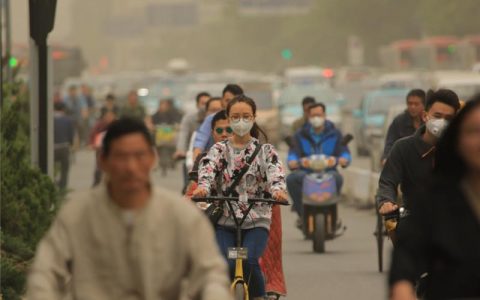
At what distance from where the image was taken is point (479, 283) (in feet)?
19.0

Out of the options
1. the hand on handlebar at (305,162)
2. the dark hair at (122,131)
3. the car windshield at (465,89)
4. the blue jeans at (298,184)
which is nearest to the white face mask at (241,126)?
the dark hair at (122,131)

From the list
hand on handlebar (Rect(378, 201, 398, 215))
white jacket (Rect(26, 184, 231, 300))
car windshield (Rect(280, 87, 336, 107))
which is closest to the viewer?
white jacket (Rect(26, 184, 231, 300))

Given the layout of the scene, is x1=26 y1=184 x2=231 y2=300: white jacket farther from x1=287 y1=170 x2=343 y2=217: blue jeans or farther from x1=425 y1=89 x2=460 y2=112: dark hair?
x1=287 y1=170 x2=343 y2=217: blue jeans

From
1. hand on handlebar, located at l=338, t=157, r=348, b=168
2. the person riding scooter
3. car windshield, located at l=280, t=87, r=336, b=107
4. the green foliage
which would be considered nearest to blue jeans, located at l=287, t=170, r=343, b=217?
the person riding scooter

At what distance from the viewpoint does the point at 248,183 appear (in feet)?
37.1

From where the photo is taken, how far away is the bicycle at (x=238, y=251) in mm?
10906

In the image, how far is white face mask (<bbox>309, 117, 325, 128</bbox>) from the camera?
18844mm

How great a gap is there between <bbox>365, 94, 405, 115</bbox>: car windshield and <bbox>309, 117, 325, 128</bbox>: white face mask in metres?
20.5

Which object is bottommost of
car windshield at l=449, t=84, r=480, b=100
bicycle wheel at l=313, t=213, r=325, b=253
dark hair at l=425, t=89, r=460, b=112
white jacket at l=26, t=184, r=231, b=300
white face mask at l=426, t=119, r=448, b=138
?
bicycle wheel at l=313, t=213, r=325, b=253

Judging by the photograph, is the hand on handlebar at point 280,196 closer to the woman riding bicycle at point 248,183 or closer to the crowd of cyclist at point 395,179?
the crowd of cyclist at point 395,179

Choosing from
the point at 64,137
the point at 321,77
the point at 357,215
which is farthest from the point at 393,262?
the point at 321,77

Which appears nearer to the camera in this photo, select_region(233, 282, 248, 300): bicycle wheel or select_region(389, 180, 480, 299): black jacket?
select_region(389, 180, 480, 299): black jacket

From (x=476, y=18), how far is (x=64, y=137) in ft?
197

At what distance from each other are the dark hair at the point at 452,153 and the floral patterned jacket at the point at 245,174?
5.27 m
